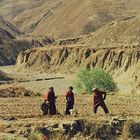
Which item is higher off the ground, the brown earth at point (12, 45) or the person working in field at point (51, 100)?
the brown earth at point (12, 45)

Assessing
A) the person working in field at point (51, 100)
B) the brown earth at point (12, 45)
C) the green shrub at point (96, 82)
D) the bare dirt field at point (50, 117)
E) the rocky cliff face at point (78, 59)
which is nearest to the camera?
the bare dirt field at point (50, 117)

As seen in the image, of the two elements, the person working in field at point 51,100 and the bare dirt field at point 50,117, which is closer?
the bare dirt field at point 50,117

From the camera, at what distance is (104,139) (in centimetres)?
2228

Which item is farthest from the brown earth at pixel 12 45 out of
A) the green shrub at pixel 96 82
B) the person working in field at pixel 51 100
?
the person working in field at pixel 51 100

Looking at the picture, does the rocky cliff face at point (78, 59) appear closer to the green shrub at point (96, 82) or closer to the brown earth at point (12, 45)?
the brown earth at point (12, 45)

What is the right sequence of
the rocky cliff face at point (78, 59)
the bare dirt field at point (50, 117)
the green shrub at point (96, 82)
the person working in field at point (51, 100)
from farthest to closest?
1. the rocky cliff face at point (78, 59)
2. the green shrub at point (96, 82)
3. the person working in field at point (51, 100)
4. the bare dirt field at point (50, 117)

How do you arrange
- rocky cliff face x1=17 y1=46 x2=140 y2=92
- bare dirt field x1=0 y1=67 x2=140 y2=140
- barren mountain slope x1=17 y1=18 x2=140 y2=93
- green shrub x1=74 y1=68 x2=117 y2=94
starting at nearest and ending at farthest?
bare dirt field x1=0 y1=67 x2=140 y2=140 < green shrub x1=74 y1=68 x2=117 y2=94 < rocky cliff face x1=17 y1=46 x2=140 y2=92 < barren mountain slope x1=17 y1=18 x2=140 y2=93

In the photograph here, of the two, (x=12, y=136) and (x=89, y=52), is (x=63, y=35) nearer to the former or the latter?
(x=89, y=52)

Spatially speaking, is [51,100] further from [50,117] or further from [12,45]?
[12,45]

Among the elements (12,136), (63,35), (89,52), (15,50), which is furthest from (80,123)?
(63,35)

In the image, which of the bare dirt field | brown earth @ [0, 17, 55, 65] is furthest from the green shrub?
brown earth @ [0, 17, 55, 65]

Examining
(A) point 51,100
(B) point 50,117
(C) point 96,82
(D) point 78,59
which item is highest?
(D) point 78,59

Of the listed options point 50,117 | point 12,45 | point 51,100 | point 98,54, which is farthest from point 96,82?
point 12,45

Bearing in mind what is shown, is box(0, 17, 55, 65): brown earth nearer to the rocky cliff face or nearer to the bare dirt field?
the rocky cliff face
